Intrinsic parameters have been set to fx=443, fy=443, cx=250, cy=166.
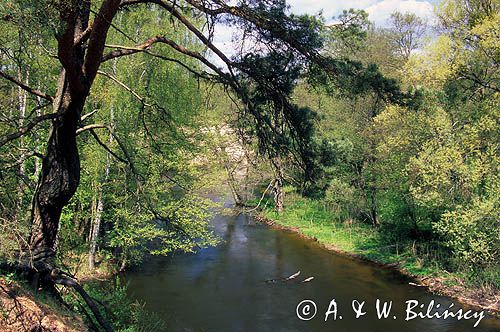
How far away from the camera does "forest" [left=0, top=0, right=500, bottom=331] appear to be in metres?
5.15

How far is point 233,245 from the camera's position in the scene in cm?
2039

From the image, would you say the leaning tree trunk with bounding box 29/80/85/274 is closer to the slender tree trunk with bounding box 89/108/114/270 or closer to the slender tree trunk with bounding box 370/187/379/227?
the slender tree trunk with bounding box 89/108/114/270

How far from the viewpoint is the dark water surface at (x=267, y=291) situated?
500 inches

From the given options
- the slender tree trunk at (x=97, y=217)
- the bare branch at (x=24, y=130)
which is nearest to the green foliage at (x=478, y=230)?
the slender tree trunk at (x=97, y=217)

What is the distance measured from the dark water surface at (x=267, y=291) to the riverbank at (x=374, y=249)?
2.04 feet

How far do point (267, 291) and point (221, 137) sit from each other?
953cm

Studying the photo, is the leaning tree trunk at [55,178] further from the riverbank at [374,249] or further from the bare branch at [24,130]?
the riverbank at [374,249]

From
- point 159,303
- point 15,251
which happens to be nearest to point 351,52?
point 15,251

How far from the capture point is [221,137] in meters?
22.5

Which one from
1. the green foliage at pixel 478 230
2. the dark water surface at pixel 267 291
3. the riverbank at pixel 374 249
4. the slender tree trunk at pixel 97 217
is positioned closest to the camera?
the dark water surface at pixel 267 291

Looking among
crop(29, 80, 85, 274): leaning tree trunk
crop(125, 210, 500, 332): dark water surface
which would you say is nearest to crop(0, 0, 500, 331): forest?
crop(29, 80, 85, 274): leaning tree trunk

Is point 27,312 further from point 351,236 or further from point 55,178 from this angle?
point 351,236

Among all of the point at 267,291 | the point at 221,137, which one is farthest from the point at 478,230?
the point at 221,137

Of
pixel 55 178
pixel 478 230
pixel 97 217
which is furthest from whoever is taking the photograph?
pixel 97 217
